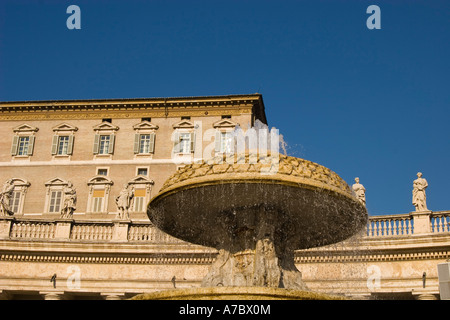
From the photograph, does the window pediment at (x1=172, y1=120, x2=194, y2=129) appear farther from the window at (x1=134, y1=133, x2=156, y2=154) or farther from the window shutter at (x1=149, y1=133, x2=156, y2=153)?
the window at (x1=134, y1=133, x2=156, y2=154)

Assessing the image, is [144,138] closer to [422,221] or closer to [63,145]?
[63,145]

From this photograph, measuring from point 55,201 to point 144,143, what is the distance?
8.29 meters

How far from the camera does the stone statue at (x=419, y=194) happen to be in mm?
22656

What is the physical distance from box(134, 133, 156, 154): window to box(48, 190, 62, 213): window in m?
6.88

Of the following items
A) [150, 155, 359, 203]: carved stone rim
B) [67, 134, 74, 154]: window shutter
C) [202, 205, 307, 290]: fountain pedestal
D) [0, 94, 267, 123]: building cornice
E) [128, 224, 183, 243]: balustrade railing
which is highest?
[0, 94, 267, 123]: building cornice

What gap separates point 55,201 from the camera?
5000 cm

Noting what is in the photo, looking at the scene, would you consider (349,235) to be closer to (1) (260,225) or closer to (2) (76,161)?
(1) (260,225)

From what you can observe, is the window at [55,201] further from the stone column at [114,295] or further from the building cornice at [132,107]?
the stone column at [114,295]

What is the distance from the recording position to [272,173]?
10.5 m

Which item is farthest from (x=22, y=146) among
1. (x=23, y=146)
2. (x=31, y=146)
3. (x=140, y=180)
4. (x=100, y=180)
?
(x=140, y=180)

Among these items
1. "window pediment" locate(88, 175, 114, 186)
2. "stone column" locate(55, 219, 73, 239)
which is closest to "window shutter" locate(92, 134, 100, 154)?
"window pediment" locate(88, 175, 114, 186)

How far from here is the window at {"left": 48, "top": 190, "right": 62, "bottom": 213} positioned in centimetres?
4967

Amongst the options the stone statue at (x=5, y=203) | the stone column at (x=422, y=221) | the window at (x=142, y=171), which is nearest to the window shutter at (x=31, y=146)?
the window at (x=142, y=171)
